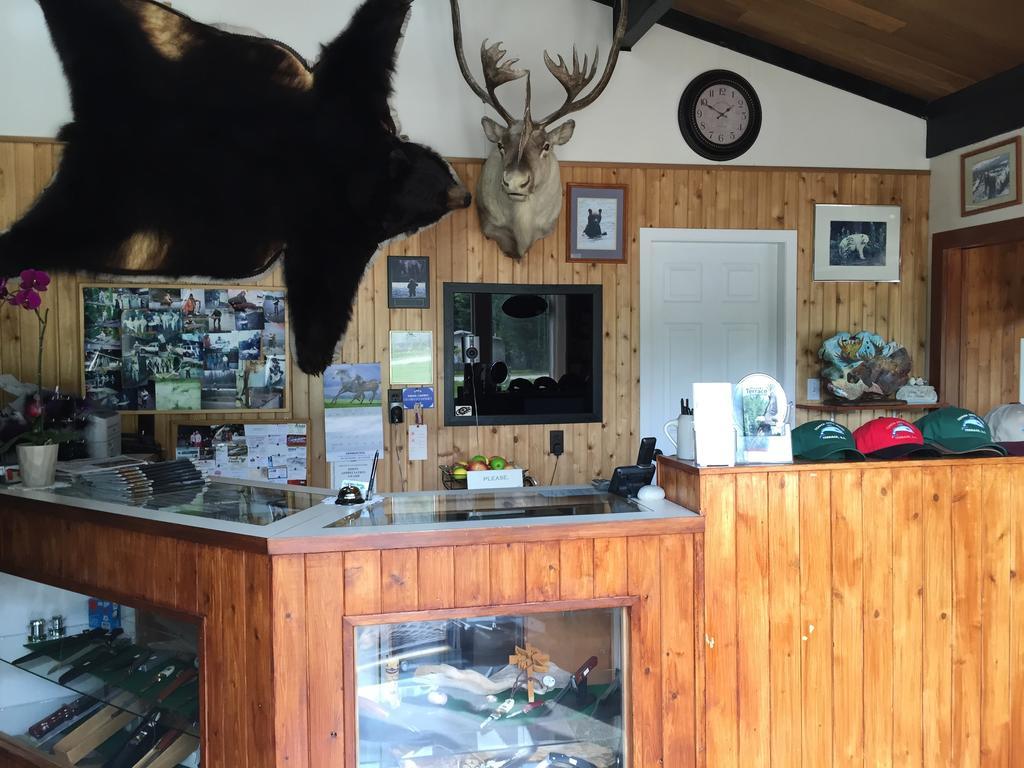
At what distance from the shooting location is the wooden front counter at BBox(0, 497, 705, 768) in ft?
5.13

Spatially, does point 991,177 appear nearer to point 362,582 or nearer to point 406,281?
point 406,281

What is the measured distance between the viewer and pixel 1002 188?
343cm

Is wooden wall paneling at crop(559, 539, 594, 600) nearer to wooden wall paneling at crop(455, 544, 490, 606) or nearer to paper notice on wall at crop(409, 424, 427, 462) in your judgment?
wooden wall paneling at crop(455, 544, 490, 606)

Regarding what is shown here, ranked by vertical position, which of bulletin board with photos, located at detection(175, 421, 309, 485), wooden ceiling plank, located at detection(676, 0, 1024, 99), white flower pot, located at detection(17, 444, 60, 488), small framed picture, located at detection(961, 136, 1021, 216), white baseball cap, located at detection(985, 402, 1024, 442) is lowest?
bulletin board with photos, located at detection(175, 421, 309, 485)

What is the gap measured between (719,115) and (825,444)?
262cm

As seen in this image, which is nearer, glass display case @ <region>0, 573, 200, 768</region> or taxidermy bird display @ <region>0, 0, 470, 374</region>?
glass display case @ <region>0, 573, 200, 768</region>

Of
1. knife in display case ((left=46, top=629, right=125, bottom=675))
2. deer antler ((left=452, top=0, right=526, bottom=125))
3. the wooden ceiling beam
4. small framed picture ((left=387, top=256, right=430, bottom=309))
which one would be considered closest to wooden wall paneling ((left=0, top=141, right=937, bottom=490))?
small framed picture ((left=387, top=256, right=430, bottom=309))

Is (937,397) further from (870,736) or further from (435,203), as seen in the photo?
(435,203)

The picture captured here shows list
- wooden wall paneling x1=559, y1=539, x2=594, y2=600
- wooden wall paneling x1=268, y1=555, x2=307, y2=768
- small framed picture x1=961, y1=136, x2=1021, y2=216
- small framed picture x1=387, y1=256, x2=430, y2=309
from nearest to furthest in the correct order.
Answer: wooden wall paneling x1=268, y1=555, x2=307, y2=768 < wooden wall paneling x1=559, y1=539, x2=594, y2=600 < small framed picture x1=961, y1=136, x2=1021, y2=216 < small framed picture x1=387, y1=256, x2=430, y2=309

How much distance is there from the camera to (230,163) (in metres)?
3.48

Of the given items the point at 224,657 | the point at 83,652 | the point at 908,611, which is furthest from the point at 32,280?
the point at 908,611

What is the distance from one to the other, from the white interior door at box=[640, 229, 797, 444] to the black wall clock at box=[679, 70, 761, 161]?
1.51 ft

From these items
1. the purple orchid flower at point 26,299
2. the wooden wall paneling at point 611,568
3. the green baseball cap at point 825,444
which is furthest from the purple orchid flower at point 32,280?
the green baseball cap at point 825,444

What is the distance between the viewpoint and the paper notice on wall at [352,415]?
11.7ft
